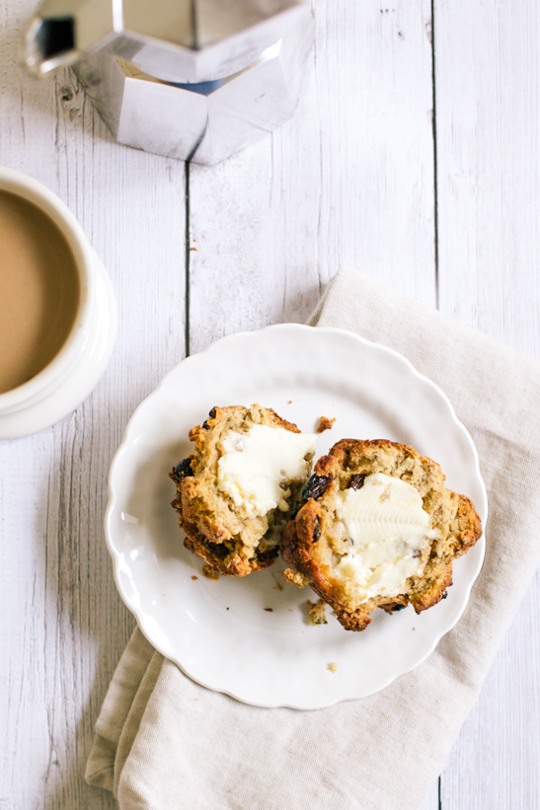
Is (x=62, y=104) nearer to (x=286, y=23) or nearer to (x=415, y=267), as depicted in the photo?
(x=286, y=23)

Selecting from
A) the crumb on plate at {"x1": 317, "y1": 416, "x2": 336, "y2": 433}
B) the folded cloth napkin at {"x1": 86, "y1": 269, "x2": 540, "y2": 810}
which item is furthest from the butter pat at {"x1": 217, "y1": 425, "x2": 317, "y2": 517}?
the folded cloth napkin at {"x1": 86, "y1": 269, "x2": 540, "y2": 810}

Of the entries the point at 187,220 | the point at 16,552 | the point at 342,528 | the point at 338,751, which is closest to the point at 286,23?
the point at 187,220

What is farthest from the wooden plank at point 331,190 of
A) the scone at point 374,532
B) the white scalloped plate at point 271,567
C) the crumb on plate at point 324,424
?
the scone at point 374,532

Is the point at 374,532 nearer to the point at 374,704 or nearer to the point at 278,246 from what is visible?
the point at 374,704

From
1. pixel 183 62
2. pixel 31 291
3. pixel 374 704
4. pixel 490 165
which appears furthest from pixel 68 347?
pixel 490 165

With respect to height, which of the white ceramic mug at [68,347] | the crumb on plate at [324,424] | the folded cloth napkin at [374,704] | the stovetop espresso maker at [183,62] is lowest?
the folded cloth napkin at [374,704]

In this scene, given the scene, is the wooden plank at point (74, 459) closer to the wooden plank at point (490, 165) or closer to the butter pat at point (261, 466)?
the butter pat at point (261, 466)
